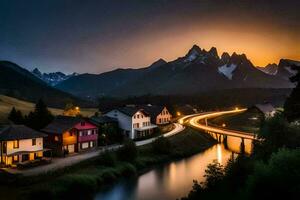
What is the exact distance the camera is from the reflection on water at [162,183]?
44.1m

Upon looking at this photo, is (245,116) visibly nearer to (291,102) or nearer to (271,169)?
(291,102)

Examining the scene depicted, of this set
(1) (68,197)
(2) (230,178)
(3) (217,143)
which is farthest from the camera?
(3) (217,143)

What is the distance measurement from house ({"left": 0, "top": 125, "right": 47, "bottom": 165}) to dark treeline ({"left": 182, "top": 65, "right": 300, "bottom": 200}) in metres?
27.0

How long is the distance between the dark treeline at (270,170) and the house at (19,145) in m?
27.0

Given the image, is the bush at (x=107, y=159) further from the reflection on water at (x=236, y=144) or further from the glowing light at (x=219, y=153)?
the reflection on water at (x=236, y=144)

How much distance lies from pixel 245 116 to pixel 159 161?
2377 inches

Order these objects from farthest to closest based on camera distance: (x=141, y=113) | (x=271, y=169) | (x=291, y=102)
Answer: (x=141, y=113) → (x=291, y=102) → (x=271, y=169)

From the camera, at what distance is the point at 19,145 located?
168 feet

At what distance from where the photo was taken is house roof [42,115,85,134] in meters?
60.2

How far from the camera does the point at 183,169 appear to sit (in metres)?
59.3

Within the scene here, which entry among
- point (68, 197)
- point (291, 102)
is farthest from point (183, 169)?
point (291, 102)

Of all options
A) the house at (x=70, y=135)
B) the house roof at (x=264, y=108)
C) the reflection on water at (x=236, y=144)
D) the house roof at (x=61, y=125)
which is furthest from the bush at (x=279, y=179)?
the house roof at (x=264, y=108)

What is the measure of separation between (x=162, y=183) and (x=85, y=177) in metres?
11.4

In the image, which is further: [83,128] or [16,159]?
[83,128]
